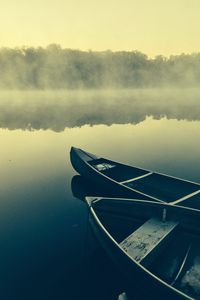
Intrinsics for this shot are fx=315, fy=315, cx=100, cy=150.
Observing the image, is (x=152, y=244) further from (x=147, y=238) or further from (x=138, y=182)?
(x=138, y=182)

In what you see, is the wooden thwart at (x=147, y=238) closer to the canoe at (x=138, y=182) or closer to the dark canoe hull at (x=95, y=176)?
the canoe at (x=138, y=182)

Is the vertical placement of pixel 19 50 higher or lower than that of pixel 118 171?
higher

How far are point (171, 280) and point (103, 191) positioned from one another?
822cm

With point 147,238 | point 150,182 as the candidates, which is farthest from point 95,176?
point 147,238

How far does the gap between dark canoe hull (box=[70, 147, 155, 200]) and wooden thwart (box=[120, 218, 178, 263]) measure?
2708 millimetres

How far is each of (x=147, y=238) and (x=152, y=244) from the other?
17.3 inches

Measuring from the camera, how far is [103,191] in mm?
17000

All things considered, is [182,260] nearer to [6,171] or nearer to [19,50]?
[6,171]

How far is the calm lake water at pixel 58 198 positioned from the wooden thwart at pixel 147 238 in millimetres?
1291

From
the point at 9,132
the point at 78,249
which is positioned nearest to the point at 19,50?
the point at 9,132

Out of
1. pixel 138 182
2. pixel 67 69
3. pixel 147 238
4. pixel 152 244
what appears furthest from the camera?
pixel 67 69

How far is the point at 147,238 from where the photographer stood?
10.5 meters

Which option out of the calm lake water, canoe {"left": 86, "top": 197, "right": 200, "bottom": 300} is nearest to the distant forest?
the calm lake water

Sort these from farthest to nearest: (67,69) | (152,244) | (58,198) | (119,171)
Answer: (67,69), (119,171), (58,198), (152,244)
